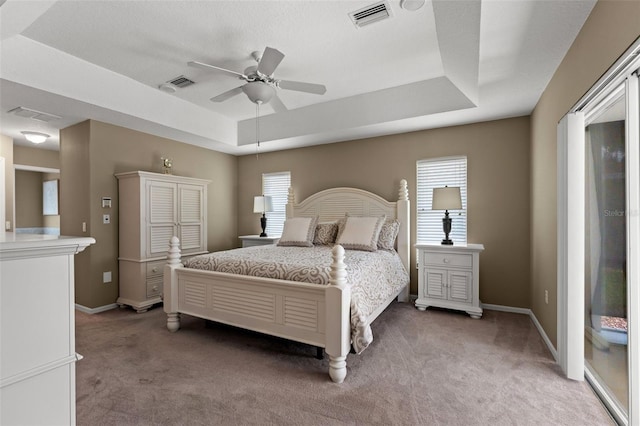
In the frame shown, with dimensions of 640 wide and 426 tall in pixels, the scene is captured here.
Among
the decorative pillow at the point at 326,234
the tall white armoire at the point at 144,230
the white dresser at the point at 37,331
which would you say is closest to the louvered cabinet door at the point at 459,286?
the decorative pillow at the point at 326,234

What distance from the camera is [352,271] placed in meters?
2.66

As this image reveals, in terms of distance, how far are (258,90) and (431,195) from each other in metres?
2.71

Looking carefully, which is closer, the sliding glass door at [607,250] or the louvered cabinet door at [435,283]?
the sliding glass door at [607,250]

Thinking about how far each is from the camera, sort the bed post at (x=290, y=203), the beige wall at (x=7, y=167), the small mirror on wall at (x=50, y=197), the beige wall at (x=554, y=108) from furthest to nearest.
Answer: the small mirror on wall at (x=50, y=197) < the bed post at (x=290, y=203) < the beige wall at (x=7, y=167) < the beige wall at (x=554, y=108)

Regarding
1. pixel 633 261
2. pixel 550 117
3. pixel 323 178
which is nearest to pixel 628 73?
pixel 633 261

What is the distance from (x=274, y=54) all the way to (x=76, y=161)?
3339mm

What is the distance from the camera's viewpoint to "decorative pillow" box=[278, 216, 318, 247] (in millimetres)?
4145

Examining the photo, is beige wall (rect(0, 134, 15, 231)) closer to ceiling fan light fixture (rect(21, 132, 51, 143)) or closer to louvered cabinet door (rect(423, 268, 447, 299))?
ceiling fan light fixture (rect(21, 132, 51, 143))

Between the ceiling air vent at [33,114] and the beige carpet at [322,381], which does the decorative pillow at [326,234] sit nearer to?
the beige carpet at [322,381]

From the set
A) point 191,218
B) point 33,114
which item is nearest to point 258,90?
point 191,218

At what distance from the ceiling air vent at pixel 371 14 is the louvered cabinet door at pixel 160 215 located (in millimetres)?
3149

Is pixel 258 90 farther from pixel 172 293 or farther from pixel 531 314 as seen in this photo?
pixel 531 314

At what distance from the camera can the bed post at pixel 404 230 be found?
4.14 m

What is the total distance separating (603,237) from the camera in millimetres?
2141
